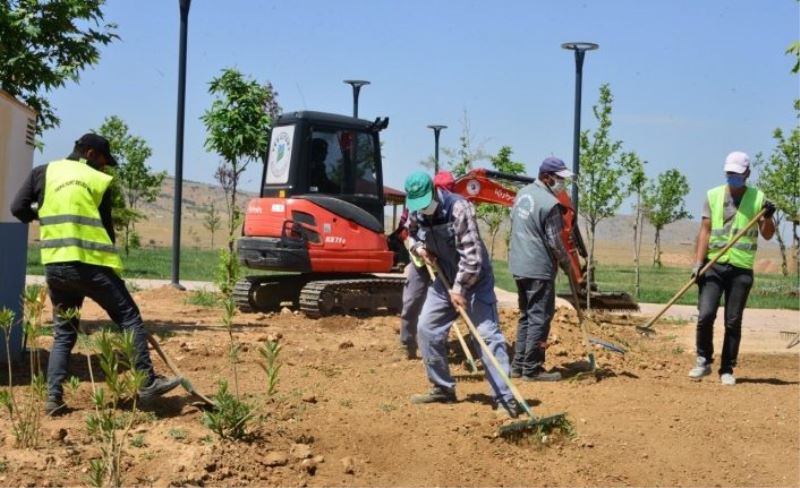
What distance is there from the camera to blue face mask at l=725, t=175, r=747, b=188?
337 inches

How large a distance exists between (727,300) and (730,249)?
468 mm

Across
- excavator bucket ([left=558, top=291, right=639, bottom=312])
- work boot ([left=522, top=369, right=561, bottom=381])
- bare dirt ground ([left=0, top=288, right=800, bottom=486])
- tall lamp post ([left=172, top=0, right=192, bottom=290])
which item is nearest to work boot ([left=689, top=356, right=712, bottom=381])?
bare dirt ground ([left=0, top=288, right=800, bottom=486])

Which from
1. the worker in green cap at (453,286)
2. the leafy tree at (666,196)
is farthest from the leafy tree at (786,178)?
the worker in green cap at (453,286)

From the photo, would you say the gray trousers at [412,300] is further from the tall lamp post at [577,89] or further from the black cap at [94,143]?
the tall lamp post at [577,89]

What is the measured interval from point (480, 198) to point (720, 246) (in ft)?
14.0

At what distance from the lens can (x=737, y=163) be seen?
8523 millimetres

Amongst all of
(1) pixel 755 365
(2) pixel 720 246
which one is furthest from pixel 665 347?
(2) pixel 720 246

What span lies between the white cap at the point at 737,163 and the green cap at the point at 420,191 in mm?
2937

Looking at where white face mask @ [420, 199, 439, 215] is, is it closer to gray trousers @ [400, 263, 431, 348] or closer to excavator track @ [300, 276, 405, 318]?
gray trousers @ [400, 263, 431, 348]

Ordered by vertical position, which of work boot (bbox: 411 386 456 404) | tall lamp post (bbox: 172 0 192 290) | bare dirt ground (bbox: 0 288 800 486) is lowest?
bare dirt ground (bbox: 0 288 800 486)

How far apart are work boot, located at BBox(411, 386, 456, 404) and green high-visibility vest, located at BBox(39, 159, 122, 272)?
2.31 meters

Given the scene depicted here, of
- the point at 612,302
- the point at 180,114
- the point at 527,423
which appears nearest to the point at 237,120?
the point at 180,114

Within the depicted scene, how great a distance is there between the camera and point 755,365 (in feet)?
34.6

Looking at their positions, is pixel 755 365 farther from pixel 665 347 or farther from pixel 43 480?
pixel 43 480
